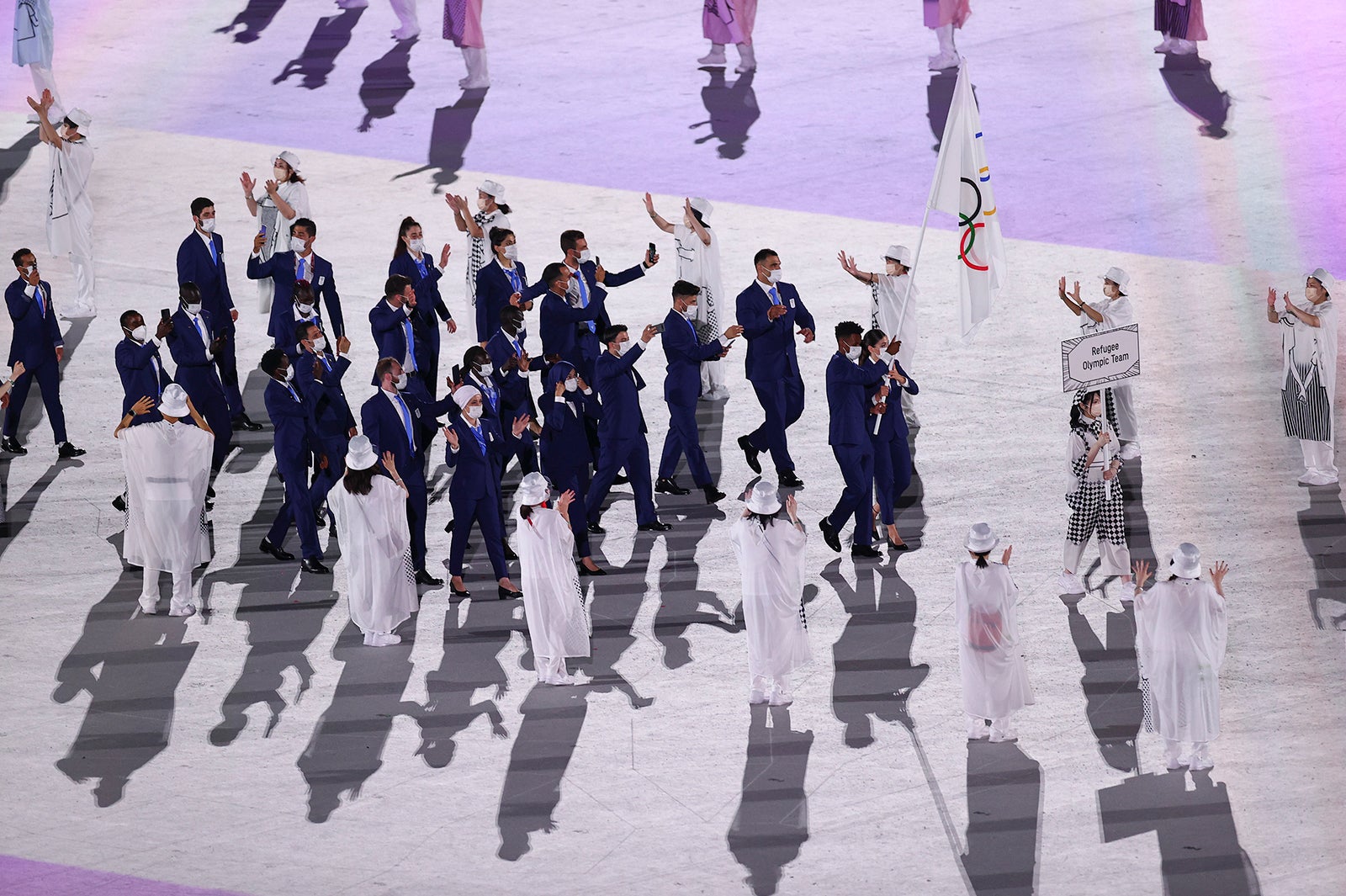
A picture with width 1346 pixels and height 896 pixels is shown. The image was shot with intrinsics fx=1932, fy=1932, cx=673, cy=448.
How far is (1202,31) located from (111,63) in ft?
49.4

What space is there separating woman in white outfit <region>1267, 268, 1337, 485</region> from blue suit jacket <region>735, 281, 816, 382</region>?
396cm

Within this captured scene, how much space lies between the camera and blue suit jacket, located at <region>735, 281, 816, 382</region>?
16250mm

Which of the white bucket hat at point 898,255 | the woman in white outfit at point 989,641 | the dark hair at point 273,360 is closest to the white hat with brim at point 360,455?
the dark hair at point 273,360

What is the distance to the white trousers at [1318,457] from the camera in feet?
51.9

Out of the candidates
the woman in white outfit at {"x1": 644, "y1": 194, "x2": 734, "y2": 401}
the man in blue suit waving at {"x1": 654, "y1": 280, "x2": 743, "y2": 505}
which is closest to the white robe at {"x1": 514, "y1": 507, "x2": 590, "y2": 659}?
the man in blue suit waving at {"x1": 654, "y1": 280, "x2": 743, "y2": 505}

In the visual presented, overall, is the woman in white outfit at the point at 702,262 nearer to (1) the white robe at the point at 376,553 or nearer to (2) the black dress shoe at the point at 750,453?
(2) the black dress shoe at the point at 750,453

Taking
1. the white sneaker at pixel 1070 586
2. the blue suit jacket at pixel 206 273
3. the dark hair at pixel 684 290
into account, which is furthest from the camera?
the blue suit jacket at pixel 206 273

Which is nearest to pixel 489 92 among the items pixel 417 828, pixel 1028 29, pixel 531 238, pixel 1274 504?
pixel 531 238

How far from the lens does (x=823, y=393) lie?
59.7 ft

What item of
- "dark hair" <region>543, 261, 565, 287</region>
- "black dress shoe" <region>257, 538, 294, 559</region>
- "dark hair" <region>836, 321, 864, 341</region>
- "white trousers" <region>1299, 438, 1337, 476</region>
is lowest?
"white trousers" <region>1299, 438, 1337, 476</region>

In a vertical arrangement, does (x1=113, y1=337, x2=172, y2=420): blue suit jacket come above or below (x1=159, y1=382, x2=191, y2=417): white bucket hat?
below

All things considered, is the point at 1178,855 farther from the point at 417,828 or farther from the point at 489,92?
the point at 489,92

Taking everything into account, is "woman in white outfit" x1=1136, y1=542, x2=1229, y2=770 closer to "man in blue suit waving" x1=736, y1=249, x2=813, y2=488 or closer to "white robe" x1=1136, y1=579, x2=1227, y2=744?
"white robe" x1=1136, y1=579, x2=1227, y2=744

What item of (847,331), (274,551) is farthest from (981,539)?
(274,551)
